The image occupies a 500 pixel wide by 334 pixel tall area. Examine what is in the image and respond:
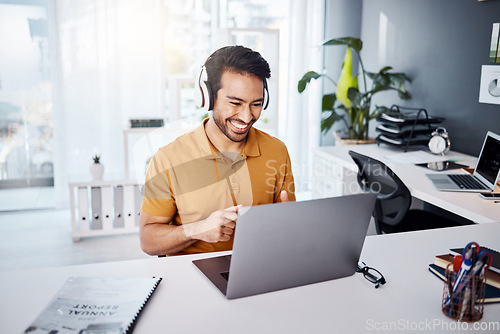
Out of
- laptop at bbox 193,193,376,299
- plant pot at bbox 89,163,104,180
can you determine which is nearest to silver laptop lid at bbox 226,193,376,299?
laptop at bbox 193,193,376,299

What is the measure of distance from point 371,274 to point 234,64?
0.84 metres

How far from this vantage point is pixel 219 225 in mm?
1342

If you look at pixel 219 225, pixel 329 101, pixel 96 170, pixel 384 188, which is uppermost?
pixel 329 101

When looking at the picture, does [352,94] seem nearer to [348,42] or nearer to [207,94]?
[348,42]

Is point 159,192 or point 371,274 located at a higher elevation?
point 159,192

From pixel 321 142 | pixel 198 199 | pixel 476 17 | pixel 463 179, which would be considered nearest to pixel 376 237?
pixel 198 199

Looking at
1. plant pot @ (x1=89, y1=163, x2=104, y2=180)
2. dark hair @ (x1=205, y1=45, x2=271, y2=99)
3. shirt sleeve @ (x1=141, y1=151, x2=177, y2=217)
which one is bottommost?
plant pot @ (x1=89, y1=163, x2=104, y2=180)

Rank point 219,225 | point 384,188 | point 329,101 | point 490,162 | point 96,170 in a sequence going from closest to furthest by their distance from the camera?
point 219,225 < point 490,162 < point 384,188 < point 96,170 < point 329,101

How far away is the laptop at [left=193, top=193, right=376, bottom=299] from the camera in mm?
1047

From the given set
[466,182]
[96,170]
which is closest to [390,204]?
[466,182]

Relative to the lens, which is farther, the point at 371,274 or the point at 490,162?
the point at 490,162

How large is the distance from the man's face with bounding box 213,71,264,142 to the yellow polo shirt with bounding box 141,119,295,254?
0.33 ft

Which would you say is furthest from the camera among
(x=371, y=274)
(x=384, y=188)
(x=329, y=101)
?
(x=329, y=101)

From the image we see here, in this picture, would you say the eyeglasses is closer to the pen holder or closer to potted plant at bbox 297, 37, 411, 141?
the pen holder
